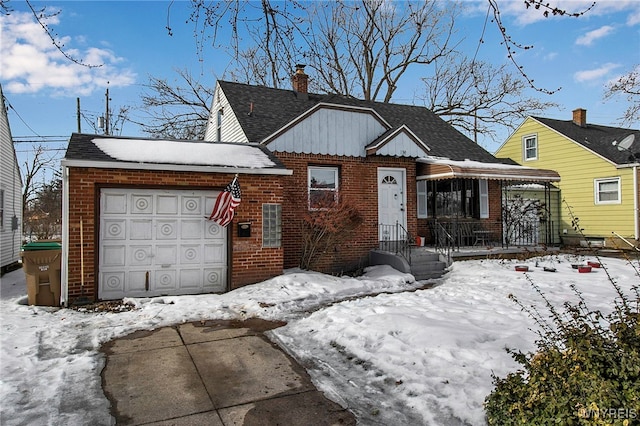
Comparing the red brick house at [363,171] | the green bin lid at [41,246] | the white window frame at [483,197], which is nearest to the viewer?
the green bin lid at [41,246]

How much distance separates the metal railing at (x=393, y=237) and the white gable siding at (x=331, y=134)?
237cm

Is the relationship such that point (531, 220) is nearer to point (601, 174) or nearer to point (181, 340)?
point (601, 174)

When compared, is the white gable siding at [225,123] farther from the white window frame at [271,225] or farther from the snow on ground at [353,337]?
the snow on ground at [353,337]

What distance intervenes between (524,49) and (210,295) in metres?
7.11

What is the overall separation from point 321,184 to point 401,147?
8.80ft

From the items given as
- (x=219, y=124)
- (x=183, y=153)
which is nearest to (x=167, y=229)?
(x=183, y=153)

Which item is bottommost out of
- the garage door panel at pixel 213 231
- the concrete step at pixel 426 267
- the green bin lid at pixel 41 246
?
the concrete step at pixel 426 267

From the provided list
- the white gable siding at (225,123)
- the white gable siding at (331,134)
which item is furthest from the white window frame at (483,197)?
the white gable siding at (225,123)

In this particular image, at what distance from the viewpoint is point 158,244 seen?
8664mm

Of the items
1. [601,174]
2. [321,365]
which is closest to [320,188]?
[321,365]

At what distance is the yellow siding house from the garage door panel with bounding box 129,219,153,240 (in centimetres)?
1540

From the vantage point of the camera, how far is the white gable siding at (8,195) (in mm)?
12133

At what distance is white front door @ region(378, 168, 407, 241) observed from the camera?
1227cm

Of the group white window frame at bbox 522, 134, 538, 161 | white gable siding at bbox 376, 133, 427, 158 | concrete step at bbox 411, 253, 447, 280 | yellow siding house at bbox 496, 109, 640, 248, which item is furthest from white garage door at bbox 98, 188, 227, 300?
white window frame at bbox 522, 134, 538, 161
